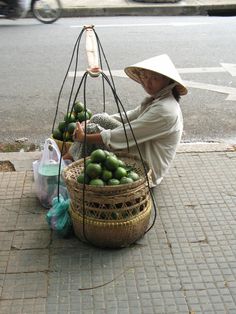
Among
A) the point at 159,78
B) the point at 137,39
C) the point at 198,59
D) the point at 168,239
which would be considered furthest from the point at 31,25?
the point at 168,239

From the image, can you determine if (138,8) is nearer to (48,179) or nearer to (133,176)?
(48,179)

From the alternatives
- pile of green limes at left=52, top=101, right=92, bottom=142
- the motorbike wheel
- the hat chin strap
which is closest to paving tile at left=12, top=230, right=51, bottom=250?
pile of green limes at left=52, top=101, right=92, bottom=142

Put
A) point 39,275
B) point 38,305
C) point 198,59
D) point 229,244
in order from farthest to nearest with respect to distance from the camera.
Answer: point 198,59, point 229,244, point 39,275, point 38,305

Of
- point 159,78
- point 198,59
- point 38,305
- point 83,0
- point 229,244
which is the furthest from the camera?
point 83,0

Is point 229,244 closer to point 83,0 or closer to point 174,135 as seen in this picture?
point 174,135

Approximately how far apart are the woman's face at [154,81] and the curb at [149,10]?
8.42 metres

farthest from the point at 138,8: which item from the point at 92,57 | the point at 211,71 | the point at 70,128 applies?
the point at 92,57

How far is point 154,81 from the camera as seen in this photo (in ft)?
11.6

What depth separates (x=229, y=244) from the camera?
3.23m

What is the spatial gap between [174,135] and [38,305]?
1594mm

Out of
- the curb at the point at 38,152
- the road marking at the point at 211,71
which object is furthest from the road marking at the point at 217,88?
the curb at the point at 38,152

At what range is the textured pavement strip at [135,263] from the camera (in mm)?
2721

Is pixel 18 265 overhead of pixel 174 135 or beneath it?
beneath

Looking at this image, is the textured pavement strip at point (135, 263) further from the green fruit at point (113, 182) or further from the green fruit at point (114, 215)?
the green fruit at point (113, 182)
